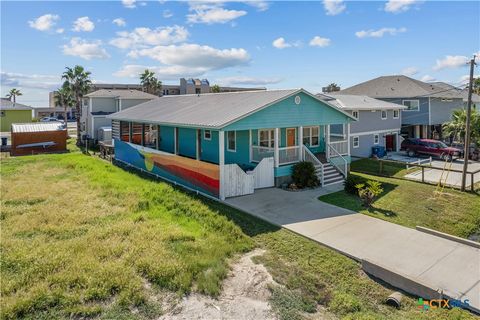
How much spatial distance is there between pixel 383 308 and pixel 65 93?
44.8m

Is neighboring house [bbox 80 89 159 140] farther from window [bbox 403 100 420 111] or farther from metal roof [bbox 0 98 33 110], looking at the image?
window [bbox 403 100 420 111]

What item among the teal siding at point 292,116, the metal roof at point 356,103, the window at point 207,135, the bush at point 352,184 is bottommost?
the bush at point 352,184

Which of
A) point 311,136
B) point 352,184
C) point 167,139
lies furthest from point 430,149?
point 167,139

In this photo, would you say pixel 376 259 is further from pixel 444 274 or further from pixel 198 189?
pixel 198 189

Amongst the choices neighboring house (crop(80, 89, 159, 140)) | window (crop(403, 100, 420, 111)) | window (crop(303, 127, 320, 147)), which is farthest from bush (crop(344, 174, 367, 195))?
neighboring house (crop(80, 89, 159, 140))

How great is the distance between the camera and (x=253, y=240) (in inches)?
427

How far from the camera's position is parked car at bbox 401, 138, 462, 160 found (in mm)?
27358

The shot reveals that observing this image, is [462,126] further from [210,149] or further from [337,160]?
[210,149]

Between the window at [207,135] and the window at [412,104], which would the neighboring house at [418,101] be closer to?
the window at [412,104]

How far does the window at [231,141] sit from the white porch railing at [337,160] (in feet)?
18.1

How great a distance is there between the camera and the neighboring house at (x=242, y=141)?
617 inches

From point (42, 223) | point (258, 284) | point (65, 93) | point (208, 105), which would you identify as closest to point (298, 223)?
point (258, 284)

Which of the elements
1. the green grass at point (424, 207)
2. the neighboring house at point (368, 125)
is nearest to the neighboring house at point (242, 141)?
the green grass at point (424, 207)

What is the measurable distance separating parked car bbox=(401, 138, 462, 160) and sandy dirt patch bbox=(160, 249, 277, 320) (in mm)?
24513
